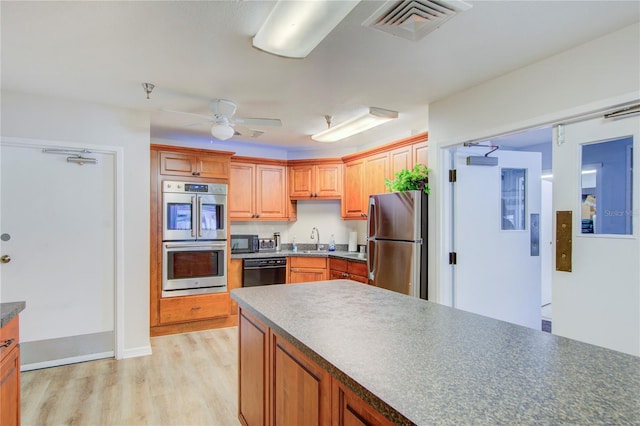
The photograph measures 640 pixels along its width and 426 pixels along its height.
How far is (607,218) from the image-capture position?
6.96 ft

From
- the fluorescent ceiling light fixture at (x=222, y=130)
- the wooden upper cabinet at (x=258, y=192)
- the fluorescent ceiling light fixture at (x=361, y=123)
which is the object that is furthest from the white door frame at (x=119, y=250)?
the fluorescent ceiling light fixture at (x=361, y=123)

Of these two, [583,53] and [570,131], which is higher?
[583,53]

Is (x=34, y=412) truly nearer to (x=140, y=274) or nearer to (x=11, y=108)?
(x=140, y=274)

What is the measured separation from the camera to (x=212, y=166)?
430 centimetres

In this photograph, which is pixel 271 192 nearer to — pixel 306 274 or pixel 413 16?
pixel 306 274

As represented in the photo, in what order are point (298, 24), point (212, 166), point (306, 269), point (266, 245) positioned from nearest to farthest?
point (298, 24) → point (212, 166) → point (306, 269) → point (266, 245)

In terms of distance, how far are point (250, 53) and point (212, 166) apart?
2.25m

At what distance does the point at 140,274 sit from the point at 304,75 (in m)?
2.47

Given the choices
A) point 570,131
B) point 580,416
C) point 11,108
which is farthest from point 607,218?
point 11,108

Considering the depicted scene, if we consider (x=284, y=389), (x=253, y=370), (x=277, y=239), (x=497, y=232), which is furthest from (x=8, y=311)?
(x=277, y=239)

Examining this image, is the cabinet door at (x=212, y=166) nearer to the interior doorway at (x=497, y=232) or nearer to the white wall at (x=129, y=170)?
the white wall at (x=129, y=170)

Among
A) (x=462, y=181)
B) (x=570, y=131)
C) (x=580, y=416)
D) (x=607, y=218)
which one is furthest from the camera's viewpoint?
(x=462, y=181)

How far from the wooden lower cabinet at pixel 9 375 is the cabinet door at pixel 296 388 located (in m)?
1.15

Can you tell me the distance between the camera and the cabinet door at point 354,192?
15.0ft
